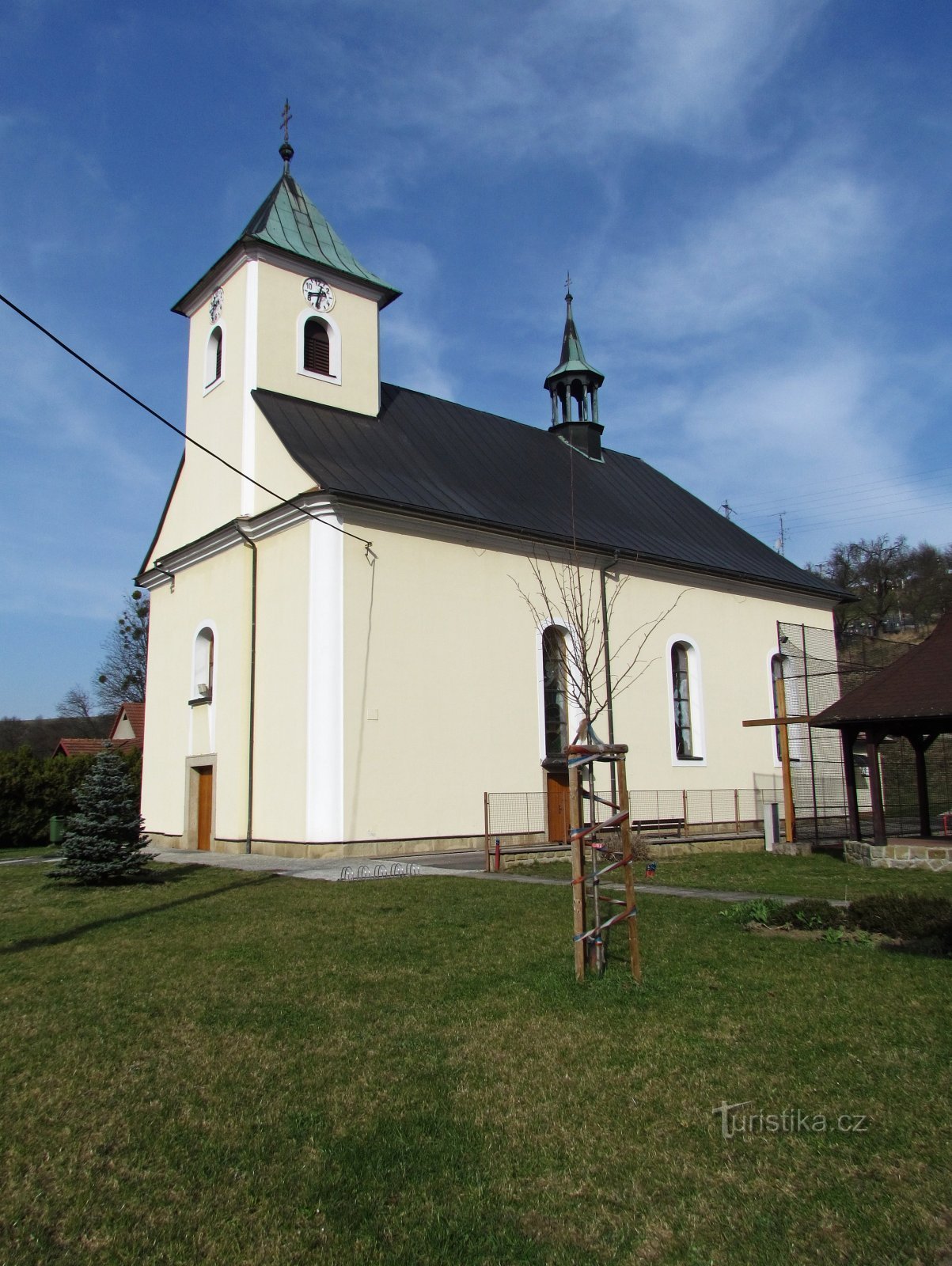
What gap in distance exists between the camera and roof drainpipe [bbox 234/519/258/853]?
18203 mm

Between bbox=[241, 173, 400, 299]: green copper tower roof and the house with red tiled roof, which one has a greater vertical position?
bbox=[241, 173, 400, 299]: green copper tower roof

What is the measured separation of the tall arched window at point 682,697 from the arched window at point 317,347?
10.6 metres

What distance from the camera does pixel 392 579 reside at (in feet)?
59.4

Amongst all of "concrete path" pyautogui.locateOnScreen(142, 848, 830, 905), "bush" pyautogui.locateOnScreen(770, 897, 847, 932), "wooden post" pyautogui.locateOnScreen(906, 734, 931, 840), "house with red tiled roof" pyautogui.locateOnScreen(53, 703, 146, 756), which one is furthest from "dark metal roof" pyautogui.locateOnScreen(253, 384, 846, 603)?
"house with red tiled roof" pyautogui.locateOnScreen(53, 703, 146, 756)

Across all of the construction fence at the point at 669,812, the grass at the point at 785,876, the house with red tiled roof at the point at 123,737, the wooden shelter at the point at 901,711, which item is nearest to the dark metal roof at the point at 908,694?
the wooden shelter at the point at 901,711

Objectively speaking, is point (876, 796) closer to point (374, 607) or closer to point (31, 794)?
point (374, 607)

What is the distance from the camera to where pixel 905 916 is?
27.0ft

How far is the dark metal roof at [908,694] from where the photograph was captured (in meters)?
15.2

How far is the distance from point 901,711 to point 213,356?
16.2 meters

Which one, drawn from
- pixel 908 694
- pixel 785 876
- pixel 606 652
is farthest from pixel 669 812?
pixel 785 876

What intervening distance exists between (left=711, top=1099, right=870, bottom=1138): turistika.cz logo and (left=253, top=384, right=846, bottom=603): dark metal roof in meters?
14.1

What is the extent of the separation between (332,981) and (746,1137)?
354 centimetres

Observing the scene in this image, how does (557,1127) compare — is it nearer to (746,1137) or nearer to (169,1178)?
(746,1137)

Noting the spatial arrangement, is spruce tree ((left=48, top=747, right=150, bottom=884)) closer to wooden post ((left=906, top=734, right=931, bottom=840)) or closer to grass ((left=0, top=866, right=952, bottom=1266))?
grass ((left=0, top=866, right=952, bottom=1266))
